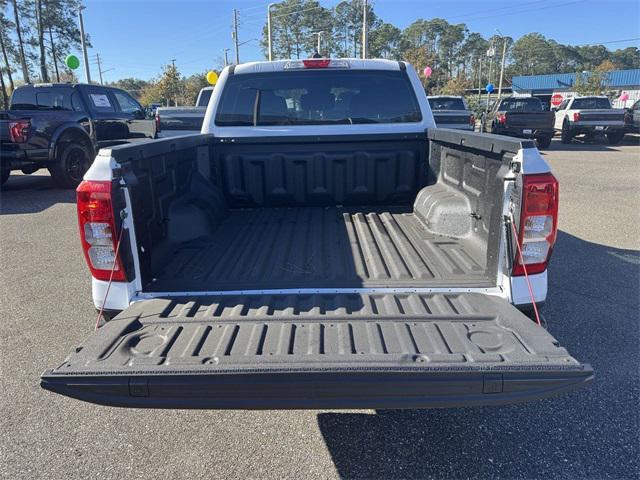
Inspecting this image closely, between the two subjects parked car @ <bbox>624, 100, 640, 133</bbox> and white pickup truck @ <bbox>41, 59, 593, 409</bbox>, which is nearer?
white pickup truck @ <bbox>41, 59, 593, 409</bbox>

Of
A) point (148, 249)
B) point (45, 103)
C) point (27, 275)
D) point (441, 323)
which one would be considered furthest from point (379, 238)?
point (45, 103)

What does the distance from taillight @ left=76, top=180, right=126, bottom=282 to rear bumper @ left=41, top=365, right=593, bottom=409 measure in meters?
0.65

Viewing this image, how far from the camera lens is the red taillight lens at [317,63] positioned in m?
3.86

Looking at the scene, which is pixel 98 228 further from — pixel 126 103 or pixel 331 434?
pixel 126 103

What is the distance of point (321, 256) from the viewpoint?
297cm

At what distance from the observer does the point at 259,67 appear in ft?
12.9

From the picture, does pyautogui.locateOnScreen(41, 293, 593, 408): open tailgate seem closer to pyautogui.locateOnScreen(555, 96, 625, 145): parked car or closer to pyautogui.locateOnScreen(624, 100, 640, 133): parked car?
pyautogui.locateOnScreen(555, 96, 625, 145): parked car

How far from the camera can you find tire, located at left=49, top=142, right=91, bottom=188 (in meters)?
9.61

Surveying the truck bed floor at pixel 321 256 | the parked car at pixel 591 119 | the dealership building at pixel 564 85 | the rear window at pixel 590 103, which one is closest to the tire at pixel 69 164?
the truck bed floor at pixel 321 256

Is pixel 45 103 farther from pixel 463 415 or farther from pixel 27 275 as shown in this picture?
pixel 463 415

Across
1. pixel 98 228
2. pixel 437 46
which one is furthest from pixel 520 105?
pixel 437 46

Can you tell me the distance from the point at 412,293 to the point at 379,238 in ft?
3.00

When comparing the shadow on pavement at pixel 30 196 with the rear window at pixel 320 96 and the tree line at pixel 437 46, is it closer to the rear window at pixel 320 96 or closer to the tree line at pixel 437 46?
the rear window at pixel 320 96

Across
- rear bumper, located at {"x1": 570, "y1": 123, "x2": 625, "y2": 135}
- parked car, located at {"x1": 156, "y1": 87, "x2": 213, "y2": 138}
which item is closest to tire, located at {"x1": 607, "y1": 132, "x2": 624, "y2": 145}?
rear bumper, located at {"x1": 570, "y1": 123, "x2": 625, "y2": 135}
